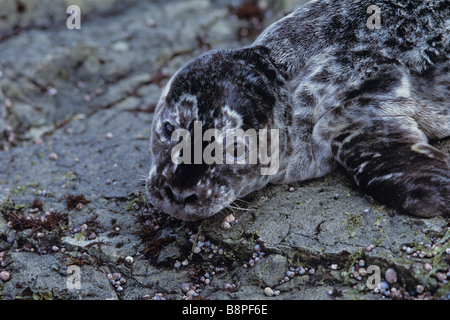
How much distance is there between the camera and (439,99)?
15.9 feet

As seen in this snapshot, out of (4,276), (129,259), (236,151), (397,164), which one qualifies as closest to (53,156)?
(4,276)

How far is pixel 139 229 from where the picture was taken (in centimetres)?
479

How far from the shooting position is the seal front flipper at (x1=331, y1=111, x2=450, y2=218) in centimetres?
418

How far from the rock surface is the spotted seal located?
256 millimetres

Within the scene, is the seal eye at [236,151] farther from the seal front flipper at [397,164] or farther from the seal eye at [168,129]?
the seal front flipper at [397,164]

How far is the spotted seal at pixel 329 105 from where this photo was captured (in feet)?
14.1

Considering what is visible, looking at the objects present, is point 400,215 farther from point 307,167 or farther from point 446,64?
point 446,64

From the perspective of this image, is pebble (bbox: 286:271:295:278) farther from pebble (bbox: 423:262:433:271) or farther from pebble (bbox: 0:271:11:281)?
pebble (bbox: 0:271:11:281)

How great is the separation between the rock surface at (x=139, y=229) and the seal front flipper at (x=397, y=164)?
137 millimetres

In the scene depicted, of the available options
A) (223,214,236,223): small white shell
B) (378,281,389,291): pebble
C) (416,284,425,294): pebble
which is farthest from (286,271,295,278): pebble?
(416,284,425,294): pebble

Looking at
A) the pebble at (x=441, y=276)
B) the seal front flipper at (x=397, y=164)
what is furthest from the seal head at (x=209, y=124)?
the pebble at (x=441, y=276)

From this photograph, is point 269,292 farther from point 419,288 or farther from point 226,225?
point 419,288

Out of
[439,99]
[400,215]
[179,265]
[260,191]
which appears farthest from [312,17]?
[179,265]

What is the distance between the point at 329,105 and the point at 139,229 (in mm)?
2057
